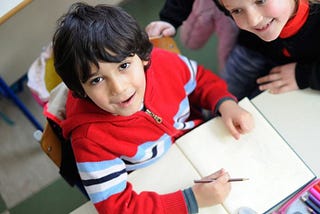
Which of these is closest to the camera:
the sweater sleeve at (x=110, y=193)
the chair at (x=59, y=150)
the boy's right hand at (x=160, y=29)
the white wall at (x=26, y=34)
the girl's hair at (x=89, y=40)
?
the girl's hair at (x=89, y=40)

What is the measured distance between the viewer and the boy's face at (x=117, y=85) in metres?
0.87

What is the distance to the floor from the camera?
1696 millimetres

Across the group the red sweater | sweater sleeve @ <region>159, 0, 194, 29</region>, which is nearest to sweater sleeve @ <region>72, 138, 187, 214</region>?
the red sweater

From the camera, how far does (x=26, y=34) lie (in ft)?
5.56

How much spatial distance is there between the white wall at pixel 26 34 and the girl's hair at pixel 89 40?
693mm

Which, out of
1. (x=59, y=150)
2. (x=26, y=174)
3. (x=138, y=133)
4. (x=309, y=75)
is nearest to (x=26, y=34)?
(x=26, y=174)

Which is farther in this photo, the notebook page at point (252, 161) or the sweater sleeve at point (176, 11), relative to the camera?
the sweater sleeve at point (176, 11)

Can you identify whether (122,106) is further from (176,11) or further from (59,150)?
(176,11)

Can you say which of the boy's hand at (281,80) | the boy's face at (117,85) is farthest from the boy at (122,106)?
the boy's hand at (281,80)

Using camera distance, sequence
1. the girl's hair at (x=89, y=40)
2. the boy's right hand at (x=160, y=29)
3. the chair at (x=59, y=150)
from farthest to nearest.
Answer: the boy's right hand at (x=160, y=29)
the chair at (x=59, y=150)
the girl's hair at (x=89, y=40)

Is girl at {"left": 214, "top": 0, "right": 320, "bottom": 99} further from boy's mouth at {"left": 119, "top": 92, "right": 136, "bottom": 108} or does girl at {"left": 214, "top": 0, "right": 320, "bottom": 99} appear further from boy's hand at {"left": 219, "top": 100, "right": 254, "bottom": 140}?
boy's mouth at {"left": 119, "top": 92, "right": 136, "bottom": 108}

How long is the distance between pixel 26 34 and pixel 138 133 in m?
0.88

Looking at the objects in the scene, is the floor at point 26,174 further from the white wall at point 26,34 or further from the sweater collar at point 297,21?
the sweater collar at point 297,21

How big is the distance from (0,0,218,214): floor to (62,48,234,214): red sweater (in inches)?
27.5
